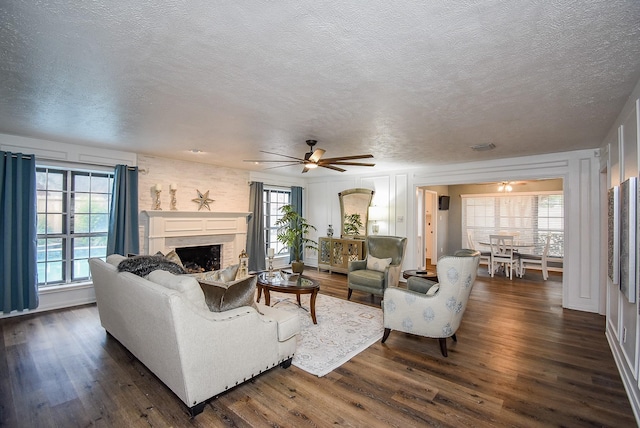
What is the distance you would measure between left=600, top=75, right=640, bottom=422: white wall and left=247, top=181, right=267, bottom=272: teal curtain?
19.6 feet

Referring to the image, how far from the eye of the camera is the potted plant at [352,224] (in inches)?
286

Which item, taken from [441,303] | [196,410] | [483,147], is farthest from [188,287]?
[483,147]

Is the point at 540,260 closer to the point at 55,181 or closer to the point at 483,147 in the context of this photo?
the point at 483,147

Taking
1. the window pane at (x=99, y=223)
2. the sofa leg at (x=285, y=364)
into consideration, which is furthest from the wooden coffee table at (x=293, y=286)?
the window pane at (x=99, y=223)

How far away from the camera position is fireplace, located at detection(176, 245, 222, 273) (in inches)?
233

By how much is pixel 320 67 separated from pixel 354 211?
545 centimetres

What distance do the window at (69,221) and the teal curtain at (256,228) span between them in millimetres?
2747

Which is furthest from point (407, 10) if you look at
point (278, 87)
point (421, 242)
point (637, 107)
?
point (421, 242)

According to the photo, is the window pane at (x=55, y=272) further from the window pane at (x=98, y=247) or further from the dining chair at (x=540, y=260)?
the dining chair at (x=540, y=260)

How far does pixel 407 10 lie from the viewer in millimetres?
1493

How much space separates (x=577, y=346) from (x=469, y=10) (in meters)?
3.75

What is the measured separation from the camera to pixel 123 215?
4875mm

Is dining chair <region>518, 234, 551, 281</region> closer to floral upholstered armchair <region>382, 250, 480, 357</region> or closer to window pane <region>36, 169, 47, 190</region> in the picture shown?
floral upholstered armchair <region>382, 250, 480, 357</region>

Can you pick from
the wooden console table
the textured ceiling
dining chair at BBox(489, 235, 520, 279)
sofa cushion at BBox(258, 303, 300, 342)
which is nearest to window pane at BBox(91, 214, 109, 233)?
the textured ceiling
